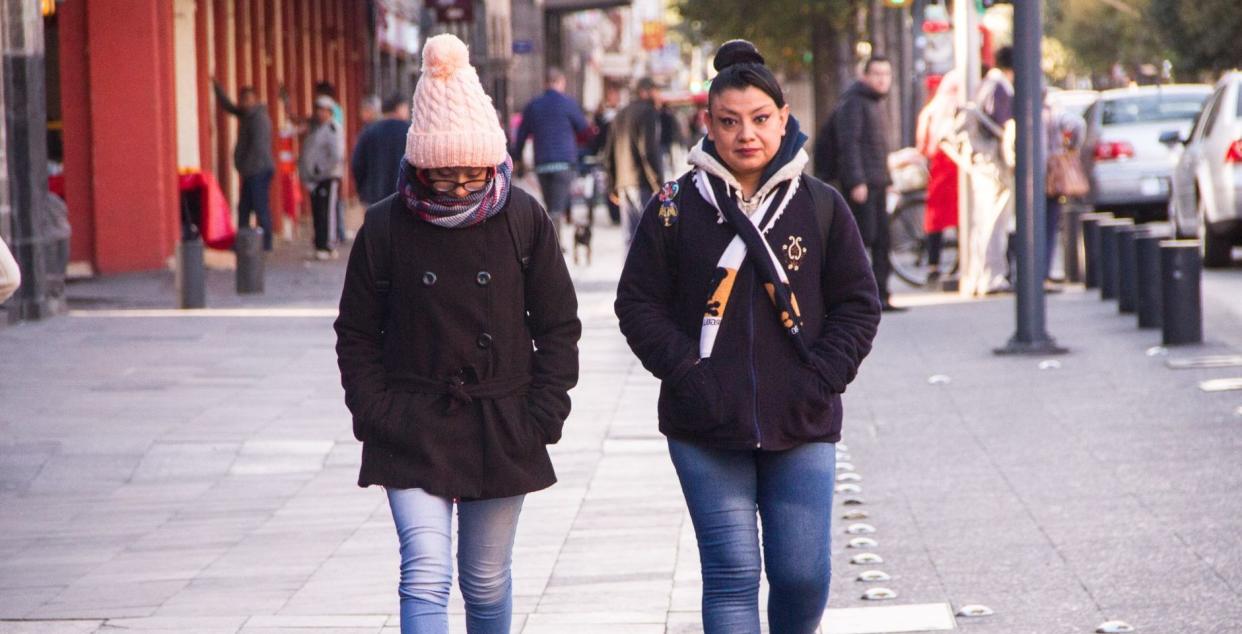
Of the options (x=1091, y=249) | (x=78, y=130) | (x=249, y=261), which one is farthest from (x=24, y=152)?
(x=1091, y=249)

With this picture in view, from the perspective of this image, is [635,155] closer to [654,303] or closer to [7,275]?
[7,275]

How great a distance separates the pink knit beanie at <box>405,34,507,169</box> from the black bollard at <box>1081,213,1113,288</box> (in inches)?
499

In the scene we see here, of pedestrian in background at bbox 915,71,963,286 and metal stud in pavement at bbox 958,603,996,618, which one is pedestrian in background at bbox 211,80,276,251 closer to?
pedestrian in background at bbox 915,71,963,286

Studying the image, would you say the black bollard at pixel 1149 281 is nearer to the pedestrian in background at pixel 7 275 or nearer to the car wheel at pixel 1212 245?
the car wheel at pixel 1212 245

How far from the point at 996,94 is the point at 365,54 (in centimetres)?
2354

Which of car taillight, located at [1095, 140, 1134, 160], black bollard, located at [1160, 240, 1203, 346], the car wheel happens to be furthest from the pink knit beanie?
car taillight, located at [1095, 140, 1134, 160]

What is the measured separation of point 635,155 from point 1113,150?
6.76 m

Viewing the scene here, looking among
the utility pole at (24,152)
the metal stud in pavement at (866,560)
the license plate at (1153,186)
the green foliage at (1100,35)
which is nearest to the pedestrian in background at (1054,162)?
the license plate at (1153,186)

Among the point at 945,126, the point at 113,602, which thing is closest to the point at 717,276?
the point at 113,602

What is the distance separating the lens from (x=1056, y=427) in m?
9.53

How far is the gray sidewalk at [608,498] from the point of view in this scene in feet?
20.2

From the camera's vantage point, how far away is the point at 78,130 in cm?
2000

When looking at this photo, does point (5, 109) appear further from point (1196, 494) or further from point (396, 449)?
point (396, 449)

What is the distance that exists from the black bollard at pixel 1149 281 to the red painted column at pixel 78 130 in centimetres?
1029
